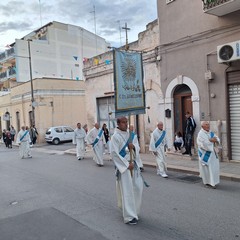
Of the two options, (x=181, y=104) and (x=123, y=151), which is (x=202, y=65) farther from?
(x=123, y=151)

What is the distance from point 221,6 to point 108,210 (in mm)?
7316

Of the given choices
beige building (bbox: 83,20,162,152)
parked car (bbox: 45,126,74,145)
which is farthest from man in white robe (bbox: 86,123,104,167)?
parked car (bbox: 45,126,74,145)

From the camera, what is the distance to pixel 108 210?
19.5ft

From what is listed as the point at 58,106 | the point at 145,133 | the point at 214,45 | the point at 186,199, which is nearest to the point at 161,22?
the point at 214,45

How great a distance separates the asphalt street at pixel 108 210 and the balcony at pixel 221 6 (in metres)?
5.41

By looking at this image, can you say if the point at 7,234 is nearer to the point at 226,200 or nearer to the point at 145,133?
the point at 226,200

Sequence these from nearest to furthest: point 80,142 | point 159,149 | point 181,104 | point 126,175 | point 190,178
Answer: point 126,175 < point 190,178 < point 159,149 < point 181,104 < point 80,142

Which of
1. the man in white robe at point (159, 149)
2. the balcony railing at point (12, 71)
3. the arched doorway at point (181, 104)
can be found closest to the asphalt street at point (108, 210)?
the man in white robe at point (159, 149)

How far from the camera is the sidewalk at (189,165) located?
848cm

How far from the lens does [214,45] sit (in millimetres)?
10742

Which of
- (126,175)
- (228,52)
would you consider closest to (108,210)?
(126,175)

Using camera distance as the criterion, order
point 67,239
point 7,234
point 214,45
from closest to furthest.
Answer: point 67,239 → point 7,234 → point 214,45

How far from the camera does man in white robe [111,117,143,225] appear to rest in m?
5.13

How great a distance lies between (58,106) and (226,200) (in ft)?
78.7
